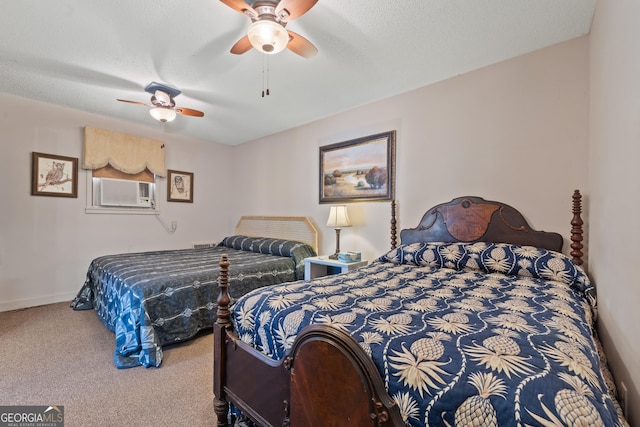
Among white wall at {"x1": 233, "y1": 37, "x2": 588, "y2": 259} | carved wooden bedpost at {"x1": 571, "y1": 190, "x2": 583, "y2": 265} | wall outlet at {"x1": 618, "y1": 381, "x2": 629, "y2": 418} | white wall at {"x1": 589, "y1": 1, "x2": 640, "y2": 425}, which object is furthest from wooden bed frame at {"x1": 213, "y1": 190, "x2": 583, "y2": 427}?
wall outlet at {"x1": 618, "y1": 381, "x2": 629, "y2": 418}

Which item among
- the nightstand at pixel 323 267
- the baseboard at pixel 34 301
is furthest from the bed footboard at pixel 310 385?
the baseboard at pixel 34 301

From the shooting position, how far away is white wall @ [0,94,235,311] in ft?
11.1

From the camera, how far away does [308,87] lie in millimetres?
3039

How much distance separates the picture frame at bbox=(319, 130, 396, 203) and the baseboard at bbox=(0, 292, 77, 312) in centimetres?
345

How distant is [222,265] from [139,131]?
371cm

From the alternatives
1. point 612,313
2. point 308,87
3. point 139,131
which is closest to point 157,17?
point 308,87

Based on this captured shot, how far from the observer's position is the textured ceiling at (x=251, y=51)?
1927mm

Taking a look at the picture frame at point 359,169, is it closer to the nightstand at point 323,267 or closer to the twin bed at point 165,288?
the twin bed at point 165,288

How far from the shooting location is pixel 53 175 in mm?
3652

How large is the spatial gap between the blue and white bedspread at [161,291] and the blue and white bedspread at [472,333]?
1210 millimetres

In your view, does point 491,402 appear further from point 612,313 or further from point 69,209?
point 69,209

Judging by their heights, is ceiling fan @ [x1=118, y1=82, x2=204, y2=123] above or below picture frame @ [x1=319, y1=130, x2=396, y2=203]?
above

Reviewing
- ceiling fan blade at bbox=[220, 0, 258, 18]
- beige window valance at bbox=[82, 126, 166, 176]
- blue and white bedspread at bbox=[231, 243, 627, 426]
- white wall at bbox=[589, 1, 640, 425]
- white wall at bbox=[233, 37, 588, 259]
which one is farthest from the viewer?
beige window valance at bbox=[82, 126, 166, 176]

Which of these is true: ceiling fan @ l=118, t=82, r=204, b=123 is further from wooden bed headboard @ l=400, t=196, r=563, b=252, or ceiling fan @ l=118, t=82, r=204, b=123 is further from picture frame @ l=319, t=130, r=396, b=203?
wooden bed headboard @ l=400, t=196, r=563, b=252
